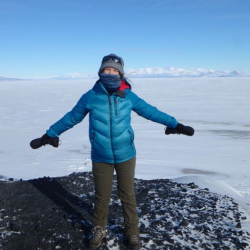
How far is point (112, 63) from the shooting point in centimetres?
277

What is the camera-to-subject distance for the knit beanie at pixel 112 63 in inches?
109

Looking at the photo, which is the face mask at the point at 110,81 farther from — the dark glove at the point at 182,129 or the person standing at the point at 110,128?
the dark glove at the point at 182,129

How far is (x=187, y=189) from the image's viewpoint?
5.16m

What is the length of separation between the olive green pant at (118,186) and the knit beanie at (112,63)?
37.9 inches

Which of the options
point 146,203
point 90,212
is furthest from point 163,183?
point 90,212

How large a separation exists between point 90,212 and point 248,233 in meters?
2.15

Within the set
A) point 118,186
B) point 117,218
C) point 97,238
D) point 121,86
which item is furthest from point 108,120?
point 117,218

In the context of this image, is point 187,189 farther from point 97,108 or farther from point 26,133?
point 26,133

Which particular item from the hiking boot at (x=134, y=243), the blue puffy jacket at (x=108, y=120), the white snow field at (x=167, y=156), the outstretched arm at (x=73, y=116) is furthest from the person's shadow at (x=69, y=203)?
the white snow field at (x=167, y=156)

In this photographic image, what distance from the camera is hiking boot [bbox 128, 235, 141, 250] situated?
9.98 ft

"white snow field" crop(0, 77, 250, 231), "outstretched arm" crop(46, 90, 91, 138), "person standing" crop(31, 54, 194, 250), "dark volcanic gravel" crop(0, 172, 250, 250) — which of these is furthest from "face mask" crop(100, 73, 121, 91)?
"white snow field" crop(0, 77, 250, 231)

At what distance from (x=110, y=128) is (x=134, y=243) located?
1.31m

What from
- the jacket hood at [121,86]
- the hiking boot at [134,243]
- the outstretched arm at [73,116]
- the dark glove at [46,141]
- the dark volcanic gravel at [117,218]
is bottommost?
the dark volcanic gravel at [117,218]

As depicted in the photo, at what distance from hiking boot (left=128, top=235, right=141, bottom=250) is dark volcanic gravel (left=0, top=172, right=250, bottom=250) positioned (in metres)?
0.13
